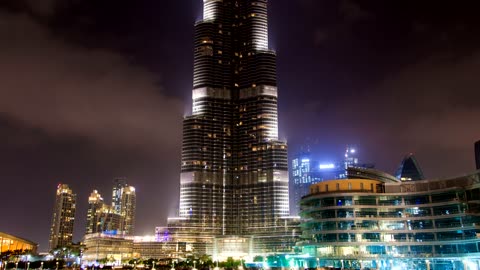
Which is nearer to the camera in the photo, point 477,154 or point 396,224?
point 477,154

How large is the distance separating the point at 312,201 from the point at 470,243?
5319cm

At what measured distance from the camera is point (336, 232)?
16025 centimetres

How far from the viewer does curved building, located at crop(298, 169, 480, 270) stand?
147 meters

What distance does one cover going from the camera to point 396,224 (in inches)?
6240

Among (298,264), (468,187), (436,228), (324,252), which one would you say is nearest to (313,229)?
(324,252)

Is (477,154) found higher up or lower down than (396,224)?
higher up

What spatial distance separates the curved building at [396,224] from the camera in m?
147

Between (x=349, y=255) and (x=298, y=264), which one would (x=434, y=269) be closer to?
(x=349, y=255)

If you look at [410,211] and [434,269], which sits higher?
[410,211]

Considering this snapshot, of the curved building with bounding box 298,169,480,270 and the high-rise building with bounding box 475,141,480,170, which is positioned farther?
the high-rise building with bounding box 475,141,480,170

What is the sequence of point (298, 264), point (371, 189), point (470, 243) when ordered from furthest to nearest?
point (298, 264), point (371, 189), point (470, 243)

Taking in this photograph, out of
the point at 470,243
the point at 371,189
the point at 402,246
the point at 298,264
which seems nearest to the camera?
the point at 470,243

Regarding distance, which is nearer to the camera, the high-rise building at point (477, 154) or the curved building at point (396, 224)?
the curved building at point (396, 224)

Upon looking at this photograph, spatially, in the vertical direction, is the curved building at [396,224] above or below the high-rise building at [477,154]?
below
